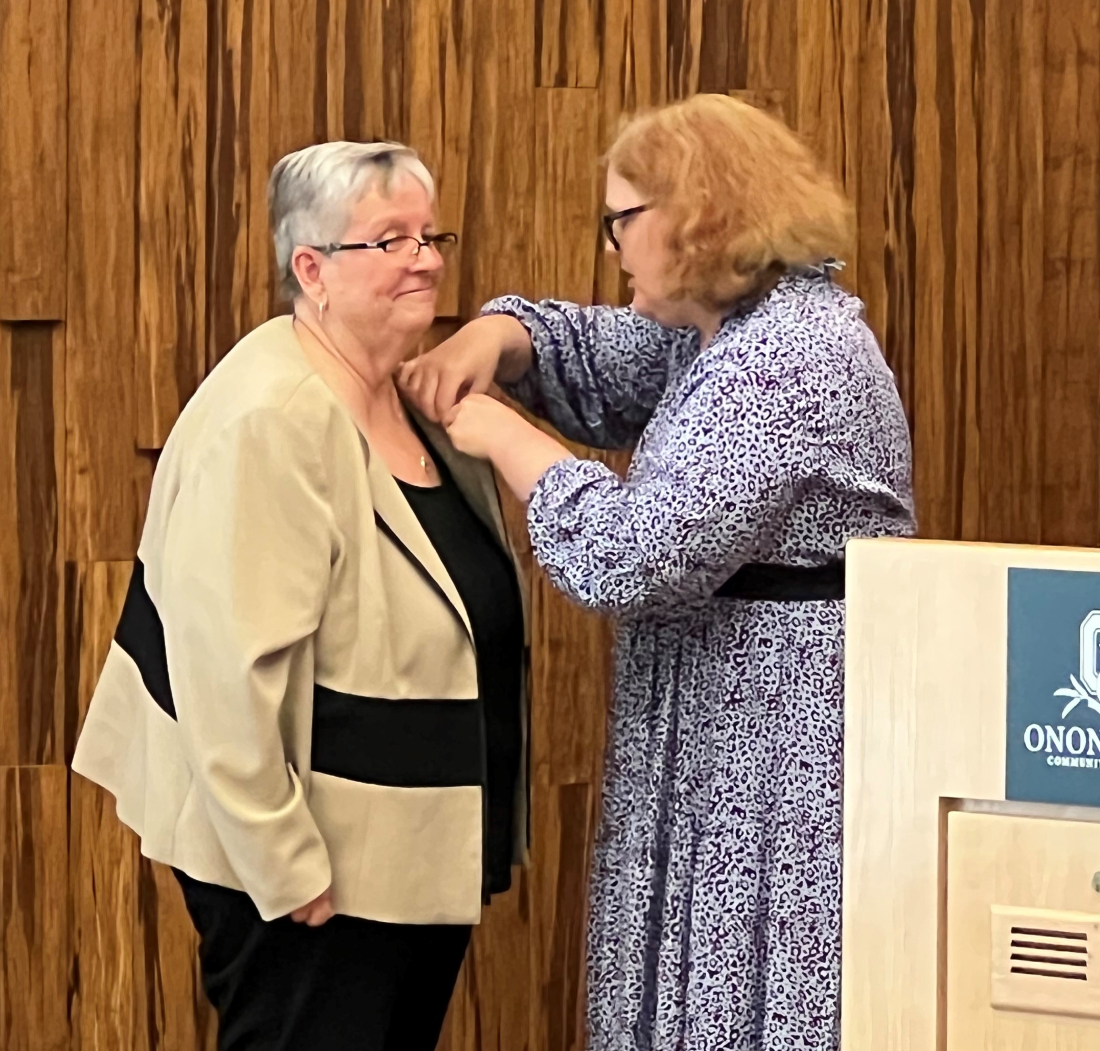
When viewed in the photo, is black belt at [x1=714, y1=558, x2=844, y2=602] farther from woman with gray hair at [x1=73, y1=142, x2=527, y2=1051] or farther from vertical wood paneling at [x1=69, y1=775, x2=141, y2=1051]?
vertical wood paneling at [x1=69, y1=775, x2=141, y2=1051]

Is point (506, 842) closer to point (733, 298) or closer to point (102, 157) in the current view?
point (733, 298)

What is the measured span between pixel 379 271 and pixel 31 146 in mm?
948

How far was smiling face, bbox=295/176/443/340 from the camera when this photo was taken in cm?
183

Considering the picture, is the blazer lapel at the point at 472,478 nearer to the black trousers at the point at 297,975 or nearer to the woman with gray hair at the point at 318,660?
the woman with gray hair at the point at 318,660

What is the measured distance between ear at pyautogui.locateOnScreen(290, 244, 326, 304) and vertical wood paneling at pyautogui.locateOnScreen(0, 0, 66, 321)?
83 cm

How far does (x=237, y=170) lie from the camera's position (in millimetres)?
2549

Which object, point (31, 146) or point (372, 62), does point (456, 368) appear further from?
point (31, 146)

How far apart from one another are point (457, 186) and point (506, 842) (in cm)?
115

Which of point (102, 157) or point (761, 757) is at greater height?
point (102, 157)

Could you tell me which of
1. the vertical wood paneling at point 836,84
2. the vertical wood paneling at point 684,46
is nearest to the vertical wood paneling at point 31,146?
the vertical wood paneling at point 684,46

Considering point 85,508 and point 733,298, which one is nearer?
point 733,298

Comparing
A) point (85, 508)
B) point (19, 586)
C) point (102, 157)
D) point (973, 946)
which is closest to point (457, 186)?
point (102, 157)

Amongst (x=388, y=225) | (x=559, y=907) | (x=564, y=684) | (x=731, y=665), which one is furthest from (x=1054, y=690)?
(x=559, y=907)

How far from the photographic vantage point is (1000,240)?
2807 mm
